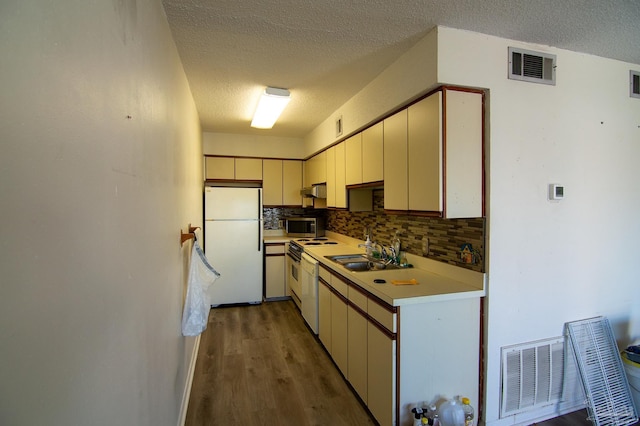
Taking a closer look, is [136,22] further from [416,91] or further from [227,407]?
[227,407]

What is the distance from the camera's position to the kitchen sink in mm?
2806

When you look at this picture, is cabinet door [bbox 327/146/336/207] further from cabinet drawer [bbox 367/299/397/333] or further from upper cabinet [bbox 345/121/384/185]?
cabinet drawer [bbox 367/299/397/333]

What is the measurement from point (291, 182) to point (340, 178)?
1648 mm

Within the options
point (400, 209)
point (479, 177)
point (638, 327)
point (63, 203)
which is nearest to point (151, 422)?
point (63, 203)

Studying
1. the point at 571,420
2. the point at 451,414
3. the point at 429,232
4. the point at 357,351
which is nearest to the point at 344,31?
the point at 429,232

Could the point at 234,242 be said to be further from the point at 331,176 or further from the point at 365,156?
the point at 365,156

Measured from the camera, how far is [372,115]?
2.67 meters

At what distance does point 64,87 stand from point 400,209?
2.07 m

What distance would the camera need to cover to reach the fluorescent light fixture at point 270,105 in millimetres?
2898

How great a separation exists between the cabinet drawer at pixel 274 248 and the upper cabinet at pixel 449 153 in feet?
9.37

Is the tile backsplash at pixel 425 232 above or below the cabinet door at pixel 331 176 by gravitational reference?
below

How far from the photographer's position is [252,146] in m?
4.83

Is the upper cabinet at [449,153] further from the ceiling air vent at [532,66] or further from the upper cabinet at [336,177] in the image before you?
the upper cabinet at [336,177]

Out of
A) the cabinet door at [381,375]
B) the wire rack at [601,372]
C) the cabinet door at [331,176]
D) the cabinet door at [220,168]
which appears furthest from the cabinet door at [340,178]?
the wire rack at [601,372]
